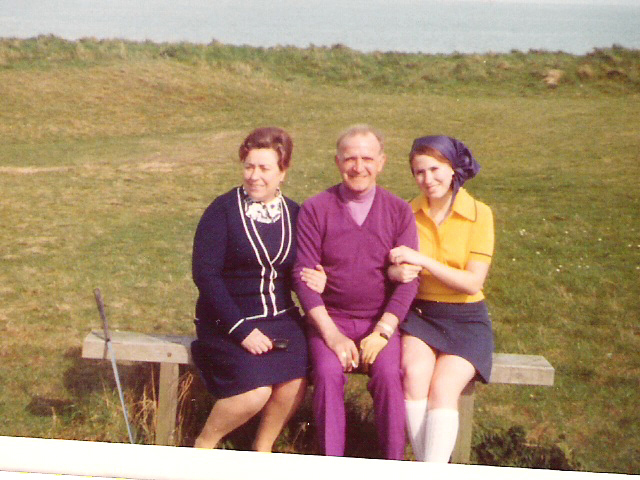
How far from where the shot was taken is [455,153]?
241 cm

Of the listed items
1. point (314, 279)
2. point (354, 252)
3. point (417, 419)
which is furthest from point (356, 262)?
point (417, 419)

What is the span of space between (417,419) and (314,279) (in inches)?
21.1

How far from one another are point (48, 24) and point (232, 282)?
A: 1.34 m

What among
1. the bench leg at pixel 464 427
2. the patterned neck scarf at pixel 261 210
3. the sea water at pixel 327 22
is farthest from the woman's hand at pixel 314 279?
the sea water at pixel 327 22

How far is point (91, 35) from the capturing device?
2938 mm

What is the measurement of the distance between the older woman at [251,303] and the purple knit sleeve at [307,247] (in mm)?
48

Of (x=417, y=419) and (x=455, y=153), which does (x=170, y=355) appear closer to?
(x=417, y=419)

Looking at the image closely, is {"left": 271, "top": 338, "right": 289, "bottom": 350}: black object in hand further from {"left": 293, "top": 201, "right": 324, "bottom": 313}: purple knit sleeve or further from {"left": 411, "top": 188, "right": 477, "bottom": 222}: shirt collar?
{"left": 411, "top": 188, "right": 477, "bottom": 222}: shirt collar

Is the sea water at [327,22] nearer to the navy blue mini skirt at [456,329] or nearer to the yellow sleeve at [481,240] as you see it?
the yellow sleeve at [481,240]

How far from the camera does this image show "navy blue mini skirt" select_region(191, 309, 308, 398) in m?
2.30

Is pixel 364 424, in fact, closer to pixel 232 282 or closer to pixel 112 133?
pixel 232 282

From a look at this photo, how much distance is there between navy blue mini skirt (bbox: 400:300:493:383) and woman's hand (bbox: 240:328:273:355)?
0.45 m

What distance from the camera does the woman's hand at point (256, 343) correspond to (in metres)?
2.32

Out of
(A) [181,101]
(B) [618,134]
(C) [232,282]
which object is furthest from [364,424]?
(A) [181,101]
